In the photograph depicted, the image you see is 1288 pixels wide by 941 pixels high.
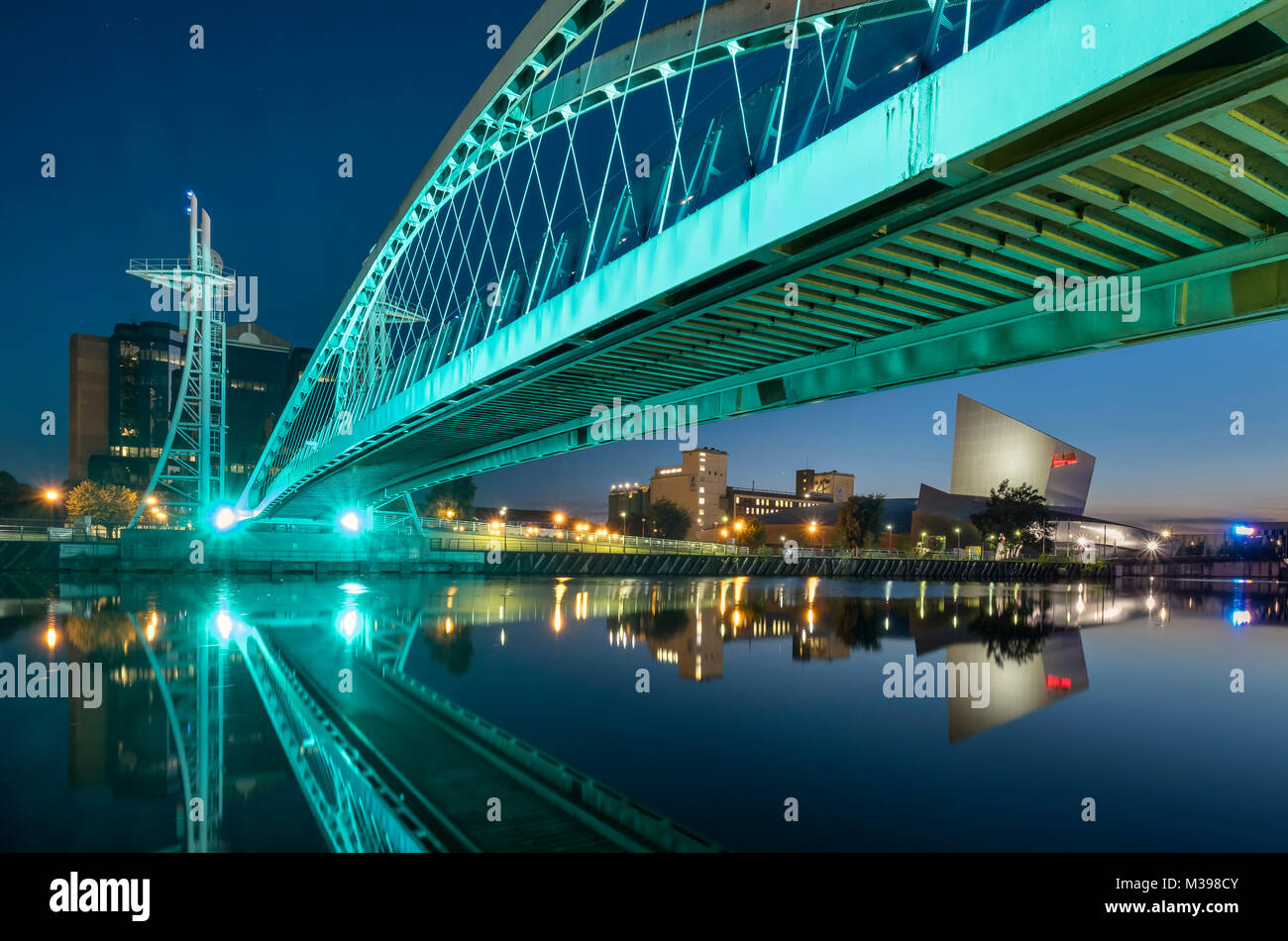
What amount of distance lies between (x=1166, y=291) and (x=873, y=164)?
438 centimetres

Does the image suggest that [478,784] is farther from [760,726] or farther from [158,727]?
[158,727]

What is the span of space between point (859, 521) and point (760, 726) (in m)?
64.6

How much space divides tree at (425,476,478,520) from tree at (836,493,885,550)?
42.2 metres

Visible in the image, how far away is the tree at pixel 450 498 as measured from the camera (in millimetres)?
88062

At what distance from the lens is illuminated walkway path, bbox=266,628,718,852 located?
5.40 m

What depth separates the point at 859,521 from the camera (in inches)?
2790

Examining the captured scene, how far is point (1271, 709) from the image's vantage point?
10703 millimetres

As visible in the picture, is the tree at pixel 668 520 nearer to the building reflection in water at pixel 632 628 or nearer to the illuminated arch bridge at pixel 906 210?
the building reflection in water at pixel 632 628

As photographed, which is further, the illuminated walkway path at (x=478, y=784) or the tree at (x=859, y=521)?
the tree at (x=859, y=521)

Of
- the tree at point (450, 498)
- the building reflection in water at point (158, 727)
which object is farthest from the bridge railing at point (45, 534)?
the tree at point (450, 498)

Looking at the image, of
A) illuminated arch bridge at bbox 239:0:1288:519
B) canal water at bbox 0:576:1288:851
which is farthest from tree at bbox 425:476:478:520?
illuminated arch bridge at bbox 239:0:1288:519

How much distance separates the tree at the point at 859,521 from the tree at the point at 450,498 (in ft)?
139

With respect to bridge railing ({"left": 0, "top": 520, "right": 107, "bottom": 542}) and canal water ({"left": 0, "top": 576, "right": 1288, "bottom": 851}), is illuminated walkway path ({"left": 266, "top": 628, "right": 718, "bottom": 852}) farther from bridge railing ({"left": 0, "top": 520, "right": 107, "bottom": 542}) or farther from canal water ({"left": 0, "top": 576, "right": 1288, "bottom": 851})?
bridge railing ({"left": 0, "top": 520, "right": 107, "bottom": 542})

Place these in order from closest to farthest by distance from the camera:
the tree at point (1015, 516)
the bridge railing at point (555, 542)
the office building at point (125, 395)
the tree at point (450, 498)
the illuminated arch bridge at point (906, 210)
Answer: the illuminated arch bridge at point (906, 210)
the bridge railing at point (555, 542)
the tree at point (1015, 516)
the tree at point (450, 498)
the office building at point (125, 395)
